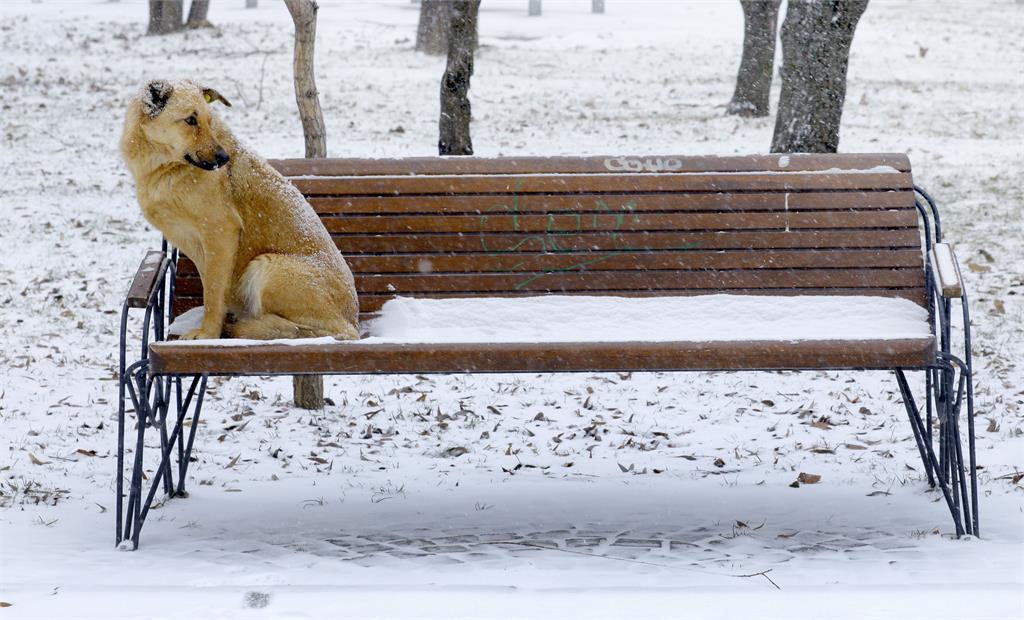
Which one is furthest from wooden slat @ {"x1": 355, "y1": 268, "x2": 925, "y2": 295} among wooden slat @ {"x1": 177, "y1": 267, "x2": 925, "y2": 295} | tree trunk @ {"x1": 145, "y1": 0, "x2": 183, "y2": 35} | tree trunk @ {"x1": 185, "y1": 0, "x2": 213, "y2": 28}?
tree trunk @ {"x1": 185, "y1": 0, "x2": 213, "y2": 28}

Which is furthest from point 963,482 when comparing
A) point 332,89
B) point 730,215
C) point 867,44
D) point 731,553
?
point 867,44

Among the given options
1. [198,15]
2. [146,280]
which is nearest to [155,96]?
[146,280]

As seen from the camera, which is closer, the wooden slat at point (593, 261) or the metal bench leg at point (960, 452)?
the metal bench leg at point (960, 452)

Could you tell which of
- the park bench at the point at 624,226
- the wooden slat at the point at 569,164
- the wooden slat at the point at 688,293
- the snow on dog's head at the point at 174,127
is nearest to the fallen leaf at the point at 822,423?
the park bench at the point at 624,226

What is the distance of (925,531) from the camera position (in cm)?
415

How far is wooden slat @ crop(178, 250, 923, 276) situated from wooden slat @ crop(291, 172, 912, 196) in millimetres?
276

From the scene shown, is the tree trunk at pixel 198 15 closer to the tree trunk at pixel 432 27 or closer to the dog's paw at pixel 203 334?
the tree trunk at pixel 432 27

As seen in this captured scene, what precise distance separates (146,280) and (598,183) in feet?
6.32

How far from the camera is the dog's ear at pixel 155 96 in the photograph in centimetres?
415

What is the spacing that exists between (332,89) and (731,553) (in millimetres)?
14438

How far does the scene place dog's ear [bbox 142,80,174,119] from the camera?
4148 mm

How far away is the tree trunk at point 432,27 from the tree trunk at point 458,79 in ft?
38.2

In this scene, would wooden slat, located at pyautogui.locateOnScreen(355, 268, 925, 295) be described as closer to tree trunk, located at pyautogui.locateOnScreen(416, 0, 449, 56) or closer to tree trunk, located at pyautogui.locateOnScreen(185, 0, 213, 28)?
tree trunk, located at pyautogui.locateOnScreen(416, 0, 449, 56)

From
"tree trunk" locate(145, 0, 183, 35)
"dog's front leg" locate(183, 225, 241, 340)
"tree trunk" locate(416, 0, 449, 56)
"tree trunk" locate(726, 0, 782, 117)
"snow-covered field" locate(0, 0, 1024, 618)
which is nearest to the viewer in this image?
"snow-covered field" locate(0, 0, 1024, 618)
